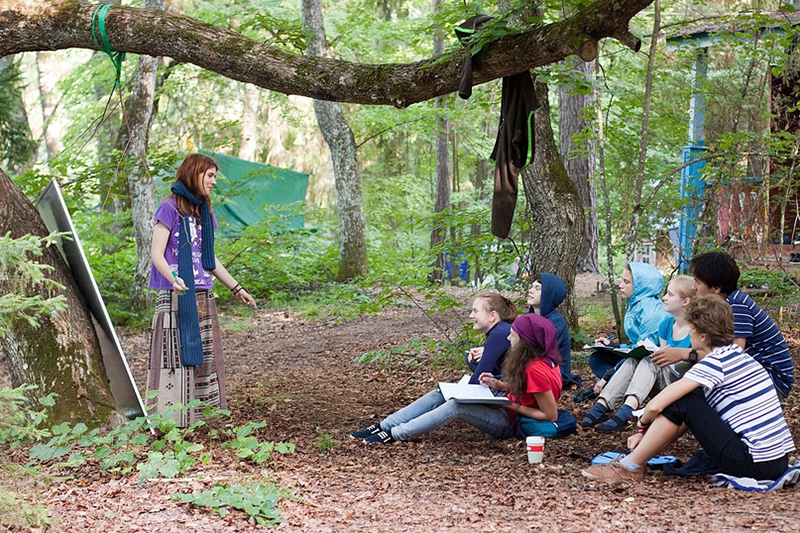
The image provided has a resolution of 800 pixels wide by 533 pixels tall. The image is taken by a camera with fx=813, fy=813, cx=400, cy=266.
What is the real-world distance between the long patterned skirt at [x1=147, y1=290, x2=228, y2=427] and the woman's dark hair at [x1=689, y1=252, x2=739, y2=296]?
3.03 m

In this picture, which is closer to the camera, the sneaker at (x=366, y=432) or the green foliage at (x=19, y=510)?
the green foliage at (x=19, y=510)

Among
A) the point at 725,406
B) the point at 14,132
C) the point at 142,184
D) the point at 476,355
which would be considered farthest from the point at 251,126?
the point at 725,406

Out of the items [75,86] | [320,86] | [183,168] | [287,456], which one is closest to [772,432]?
[287,456]

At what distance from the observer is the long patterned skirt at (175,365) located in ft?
16.6

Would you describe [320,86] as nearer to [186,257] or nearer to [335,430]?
[186,257]

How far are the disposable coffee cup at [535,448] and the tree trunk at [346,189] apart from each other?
9516mm

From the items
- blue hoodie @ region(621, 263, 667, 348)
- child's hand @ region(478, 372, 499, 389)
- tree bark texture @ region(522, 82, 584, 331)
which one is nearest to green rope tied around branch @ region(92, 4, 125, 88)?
child's hand @ region(478, 372, 499, 389)

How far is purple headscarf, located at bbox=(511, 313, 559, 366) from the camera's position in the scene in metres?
4.88

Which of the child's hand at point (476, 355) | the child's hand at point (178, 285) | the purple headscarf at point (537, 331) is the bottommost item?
the child's hand at point (476, 355)

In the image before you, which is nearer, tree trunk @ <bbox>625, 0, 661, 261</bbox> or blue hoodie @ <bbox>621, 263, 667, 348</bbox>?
blue hoodie @ <bbox>621, 263, 667, 348</bbox>

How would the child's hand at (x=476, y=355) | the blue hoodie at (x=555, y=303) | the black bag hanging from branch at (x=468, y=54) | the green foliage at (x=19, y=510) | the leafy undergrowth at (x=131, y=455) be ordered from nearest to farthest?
1. the green foliage at (x=19, y=510)
2. the leafy undergrowth at (x=131, y=455)
3. the black bag hanging from branch at (x=468, y=54)
4. the child's hand at (x=476, y=355)
5. the blue hoodie at (x=555, y=303)

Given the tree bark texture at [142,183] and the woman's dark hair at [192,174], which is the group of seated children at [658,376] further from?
the tree bark texture at [142,183]

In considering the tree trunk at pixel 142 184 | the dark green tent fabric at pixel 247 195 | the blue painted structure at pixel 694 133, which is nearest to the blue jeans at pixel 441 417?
the blue painted structure at pixel 694 133

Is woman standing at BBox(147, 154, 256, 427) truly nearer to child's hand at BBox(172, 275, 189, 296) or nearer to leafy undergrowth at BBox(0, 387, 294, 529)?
child's hand at BBox(172, 275, 189, 296)
